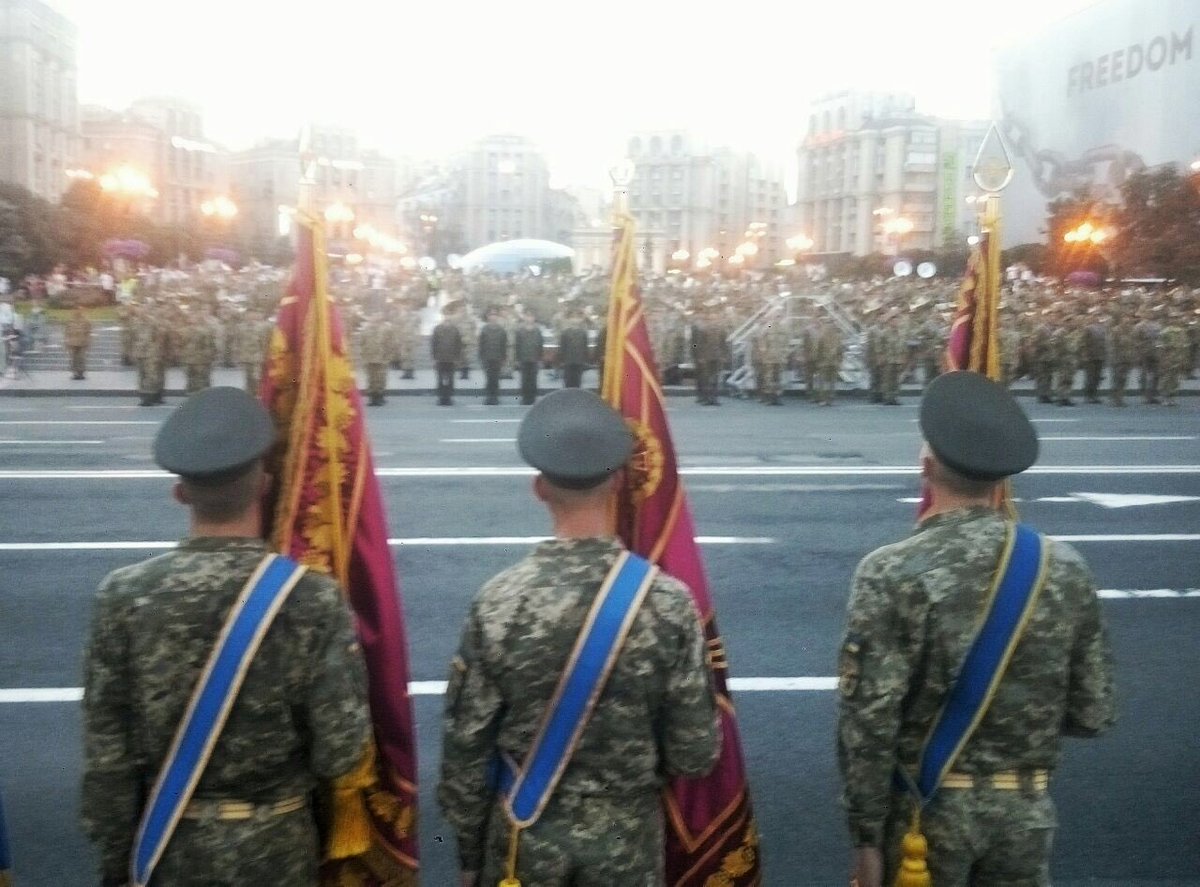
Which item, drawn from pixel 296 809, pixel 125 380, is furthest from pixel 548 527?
pixel 125 380

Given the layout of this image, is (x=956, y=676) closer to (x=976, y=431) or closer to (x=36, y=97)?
(x=976, y=431)

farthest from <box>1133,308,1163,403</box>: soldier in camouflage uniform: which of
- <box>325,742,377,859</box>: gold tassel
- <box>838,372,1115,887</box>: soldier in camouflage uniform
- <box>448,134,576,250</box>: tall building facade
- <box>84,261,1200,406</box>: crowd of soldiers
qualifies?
<box>448,134,576,250</box>: tall building facade

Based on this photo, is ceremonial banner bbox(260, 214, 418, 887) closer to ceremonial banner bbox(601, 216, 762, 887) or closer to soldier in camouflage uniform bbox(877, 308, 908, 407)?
ceremonial banner bbox(601, 216, 762, 887)

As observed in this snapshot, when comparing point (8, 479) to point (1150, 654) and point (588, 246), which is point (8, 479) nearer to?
point (1150, 654)

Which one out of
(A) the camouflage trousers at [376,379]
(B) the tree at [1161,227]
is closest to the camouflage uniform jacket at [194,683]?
(A) the camouflage trousers at [376,379]

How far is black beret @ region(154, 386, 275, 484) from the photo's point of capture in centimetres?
273

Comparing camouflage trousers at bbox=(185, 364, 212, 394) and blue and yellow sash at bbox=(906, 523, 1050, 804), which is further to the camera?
camouflage trousers at bbox=(185, 364, 212, 394)

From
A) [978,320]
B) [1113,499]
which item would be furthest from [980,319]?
[1113,499]

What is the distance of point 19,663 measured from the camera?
649 cm

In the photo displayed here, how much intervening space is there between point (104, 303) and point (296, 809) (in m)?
40.8

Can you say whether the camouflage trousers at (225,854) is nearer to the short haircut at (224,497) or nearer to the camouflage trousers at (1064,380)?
the short haircut at (224,497)

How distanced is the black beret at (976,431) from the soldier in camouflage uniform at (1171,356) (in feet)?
65.8

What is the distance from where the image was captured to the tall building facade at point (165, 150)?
308 ft

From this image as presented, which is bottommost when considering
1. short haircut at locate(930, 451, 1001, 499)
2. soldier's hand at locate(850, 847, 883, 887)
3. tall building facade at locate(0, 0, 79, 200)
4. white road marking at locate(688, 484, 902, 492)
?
white road marking at locate(688, 484, 902, 492)
